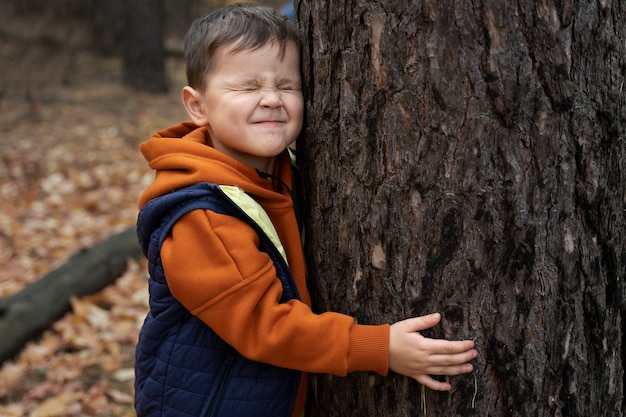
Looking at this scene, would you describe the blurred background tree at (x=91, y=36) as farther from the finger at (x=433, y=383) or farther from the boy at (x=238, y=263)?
the finger at (x=433, y=383)

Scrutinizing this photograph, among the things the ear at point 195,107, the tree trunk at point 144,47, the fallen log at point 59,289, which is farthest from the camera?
the tree trunk at point 144,47

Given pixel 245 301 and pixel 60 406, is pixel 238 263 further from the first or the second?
pixel 60 406

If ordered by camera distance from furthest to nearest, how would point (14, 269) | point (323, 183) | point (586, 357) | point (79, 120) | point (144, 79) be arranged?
point (144, 79) → point (79, 120) → point (14, 269) → point (323, 183) → point (586, 357)

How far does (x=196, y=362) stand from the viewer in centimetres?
187

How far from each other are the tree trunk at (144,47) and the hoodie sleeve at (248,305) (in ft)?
30.3

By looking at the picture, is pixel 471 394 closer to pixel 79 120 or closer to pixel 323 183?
pixel 323 183

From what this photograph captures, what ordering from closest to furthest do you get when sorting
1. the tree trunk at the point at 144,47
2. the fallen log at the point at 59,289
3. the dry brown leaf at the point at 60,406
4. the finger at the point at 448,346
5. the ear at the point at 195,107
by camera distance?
1. the finger at the point at 448,346
2. the ear at the point at 195,107
3. the dry brown leaf at the point at 60,406
4. the fallen log at the point at 59,289
5. the tree trunk at the point at 144,47

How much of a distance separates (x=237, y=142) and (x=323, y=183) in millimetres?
286

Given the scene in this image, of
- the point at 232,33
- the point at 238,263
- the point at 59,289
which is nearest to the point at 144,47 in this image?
the point at 59,289

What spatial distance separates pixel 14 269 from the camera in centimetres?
466

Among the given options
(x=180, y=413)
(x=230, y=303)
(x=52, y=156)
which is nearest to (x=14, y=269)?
(x=52, y=156)

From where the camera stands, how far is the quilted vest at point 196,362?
5.96 ft

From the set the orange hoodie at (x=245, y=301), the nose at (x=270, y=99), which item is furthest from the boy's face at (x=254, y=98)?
the orange hoodie at (x=245, y=301)

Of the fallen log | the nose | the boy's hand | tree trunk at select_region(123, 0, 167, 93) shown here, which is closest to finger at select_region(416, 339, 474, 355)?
the boy's hand
